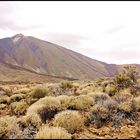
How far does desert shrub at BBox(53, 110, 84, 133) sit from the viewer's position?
1098 cm

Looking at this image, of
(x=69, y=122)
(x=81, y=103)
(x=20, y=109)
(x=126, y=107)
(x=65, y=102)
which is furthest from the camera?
(x=20, y=109)

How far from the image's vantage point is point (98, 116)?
12.6m

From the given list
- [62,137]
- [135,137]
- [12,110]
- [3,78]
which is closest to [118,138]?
[135,137]

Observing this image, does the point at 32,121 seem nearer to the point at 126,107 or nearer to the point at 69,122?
the point at 69,122

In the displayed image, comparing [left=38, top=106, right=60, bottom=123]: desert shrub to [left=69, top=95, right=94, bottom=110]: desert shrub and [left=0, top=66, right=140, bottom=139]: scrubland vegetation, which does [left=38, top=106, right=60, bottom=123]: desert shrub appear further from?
[left=69, top=95, right=94, bottom=110]: desert shrub

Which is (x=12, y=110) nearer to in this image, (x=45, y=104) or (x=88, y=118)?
(x=45, y=104)

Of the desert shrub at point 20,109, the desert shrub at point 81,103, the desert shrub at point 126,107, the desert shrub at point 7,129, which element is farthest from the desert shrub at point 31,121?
the desert shrub at point 20,109

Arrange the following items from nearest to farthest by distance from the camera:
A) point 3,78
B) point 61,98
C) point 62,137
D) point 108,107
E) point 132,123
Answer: point 62,137 < point 132,123 < point 108,107 < point 61,98 < point 3,78

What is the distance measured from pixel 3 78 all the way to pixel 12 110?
4589 inches

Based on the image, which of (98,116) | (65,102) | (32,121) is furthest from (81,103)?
(32,121)

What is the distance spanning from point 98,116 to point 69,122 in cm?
183

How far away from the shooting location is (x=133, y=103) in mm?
14023

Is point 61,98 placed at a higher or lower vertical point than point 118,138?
higher

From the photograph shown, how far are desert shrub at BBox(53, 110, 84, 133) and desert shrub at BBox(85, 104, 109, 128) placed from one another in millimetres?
653
